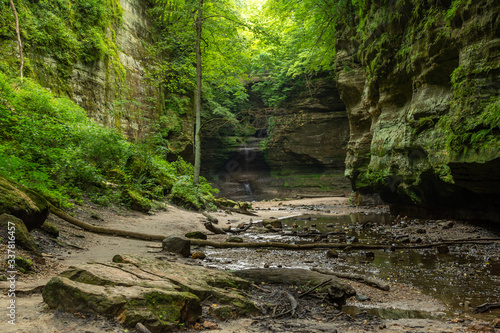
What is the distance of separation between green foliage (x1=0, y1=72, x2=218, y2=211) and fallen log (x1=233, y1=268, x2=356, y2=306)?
4.30m

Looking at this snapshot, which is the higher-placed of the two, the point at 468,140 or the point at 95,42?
the point at 95,42

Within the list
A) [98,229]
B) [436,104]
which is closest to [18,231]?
[98,229]

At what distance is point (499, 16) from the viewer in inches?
251

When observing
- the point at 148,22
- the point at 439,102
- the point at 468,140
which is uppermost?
the point at 148,22

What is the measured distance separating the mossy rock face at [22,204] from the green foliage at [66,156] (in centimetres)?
93

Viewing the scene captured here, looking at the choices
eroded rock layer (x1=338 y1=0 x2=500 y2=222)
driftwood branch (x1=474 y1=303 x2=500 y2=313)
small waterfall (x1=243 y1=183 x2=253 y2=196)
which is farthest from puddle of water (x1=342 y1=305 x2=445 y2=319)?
small waterfall (x1=243 y1=183 x2=253 y2=196)

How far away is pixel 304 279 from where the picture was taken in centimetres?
376

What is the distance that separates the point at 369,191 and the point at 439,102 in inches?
473

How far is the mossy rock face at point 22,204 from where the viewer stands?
3.60m

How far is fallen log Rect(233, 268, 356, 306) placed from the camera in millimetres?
3375

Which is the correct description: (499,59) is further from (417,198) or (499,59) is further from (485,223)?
(417,198)

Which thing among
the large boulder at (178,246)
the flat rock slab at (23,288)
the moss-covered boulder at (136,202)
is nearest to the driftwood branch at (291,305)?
the flat rock slab at (23,288)

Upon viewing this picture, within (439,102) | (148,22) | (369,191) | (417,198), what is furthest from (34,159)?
(369,191)

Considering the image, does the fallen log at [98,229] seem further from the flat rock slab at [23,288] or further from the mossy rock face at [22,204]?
the flat rock slab at [23,288]
